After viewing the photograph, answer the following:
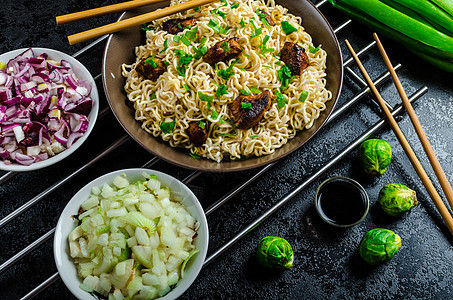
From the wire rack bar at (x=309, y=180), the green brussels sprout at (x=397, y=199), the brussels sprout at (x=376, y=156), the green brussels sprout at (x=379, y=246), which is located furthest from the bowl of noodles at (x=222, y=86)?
the green brussels sprout at (x=379, y=246)

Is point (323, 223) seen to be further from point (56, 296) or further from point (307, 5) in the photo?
point (56, 296)

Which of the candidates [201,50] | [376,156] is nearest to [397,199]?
[376,156]

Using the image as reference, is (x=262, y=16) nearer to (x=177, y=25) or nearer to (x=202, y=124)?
(x=177, y=25)

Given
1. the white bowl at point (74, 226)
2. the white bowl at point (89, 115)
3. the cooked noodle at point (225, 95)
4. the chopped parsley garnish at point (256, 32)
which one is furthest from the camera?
the chopped parsley garnish at point (256, 32)

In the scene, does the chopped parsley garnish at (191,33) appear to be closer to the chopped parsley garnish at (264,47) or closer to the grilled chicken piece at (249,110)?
the chopped parsley garnish at (264,47)

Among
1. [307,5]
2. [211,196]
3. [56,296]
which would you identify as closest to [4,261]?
[56,296]

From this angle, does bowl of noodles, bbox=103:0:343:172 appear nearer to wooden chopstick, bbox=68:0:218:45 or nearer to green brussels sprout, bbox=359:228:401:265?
wooden chopstick, bbox=68:0:218:45
